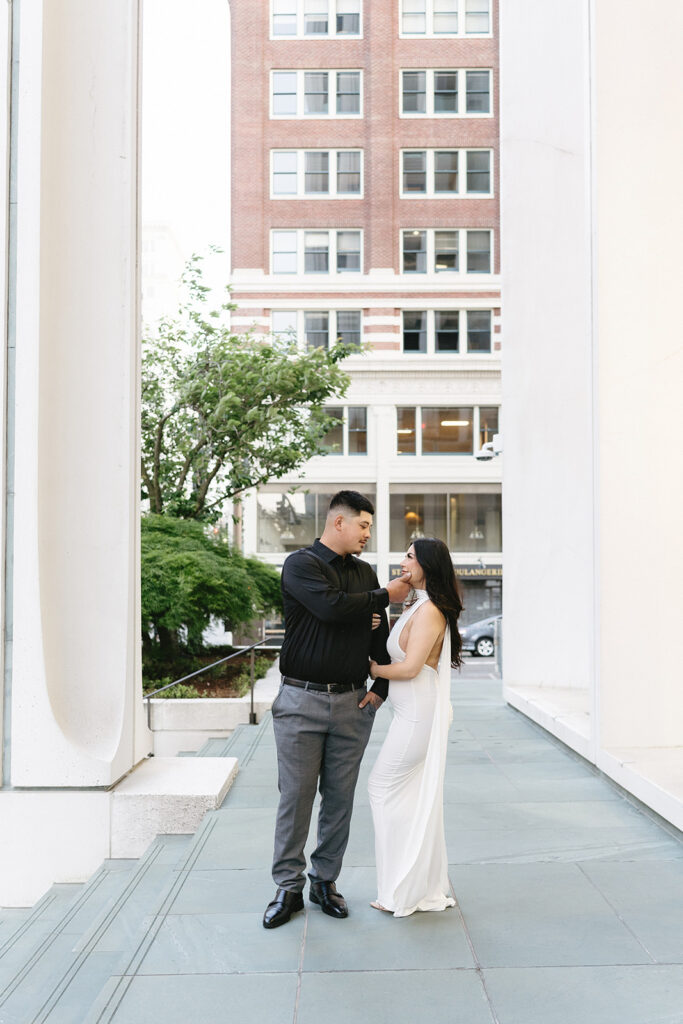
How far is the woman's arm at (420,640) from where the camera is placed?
4.45 meters

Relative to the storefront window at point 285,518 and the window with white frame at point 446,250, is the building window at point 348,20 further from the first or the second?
the storefront window at point 285,518

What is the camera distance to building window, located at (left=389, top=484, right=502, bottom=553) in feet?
99.7

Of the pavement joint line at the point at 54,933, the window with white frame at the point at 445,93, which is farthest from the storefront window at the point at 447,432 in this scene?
the pavement joint line at the point at 54,933

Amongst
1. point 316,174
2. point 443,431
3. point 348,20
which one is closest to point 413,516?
point 443,431

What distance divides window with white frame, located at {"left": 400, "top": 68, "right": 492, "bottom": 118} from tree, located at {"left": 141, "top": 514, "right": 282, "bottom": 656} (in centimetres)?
2203

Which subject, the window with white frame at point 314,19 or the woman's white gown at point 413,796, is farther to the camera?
the window with white frame at point 314,19

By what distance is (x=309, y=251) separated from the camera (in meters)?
31.1

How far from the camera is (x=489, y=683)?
1547 centimetres

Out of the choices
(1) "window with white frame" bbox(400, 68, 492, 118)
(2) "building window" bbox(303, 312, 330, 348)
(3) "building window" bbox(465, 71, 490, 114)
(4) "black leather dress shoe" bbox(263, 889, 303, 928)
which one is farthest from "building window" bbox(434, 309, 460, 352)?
(4) "black leather dress shoe" bbox(263, 889, 303, 928)

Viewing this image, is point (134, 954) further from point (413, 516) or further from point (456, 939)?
point (413, 516)

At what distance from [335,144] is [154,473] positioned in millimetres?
19797

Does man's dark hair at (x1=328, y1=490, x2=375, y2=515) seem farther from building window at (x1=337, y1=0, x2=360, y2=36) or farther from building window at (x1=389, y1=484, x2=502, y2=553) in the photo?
building window at (x1=337, y1=0, x2=360, y2=36)

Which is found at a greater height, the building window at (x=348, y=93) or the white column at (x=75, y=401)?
the building window at (x=348, y=93)

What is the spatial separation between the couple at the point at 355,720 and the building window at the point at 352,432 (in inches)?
1022
